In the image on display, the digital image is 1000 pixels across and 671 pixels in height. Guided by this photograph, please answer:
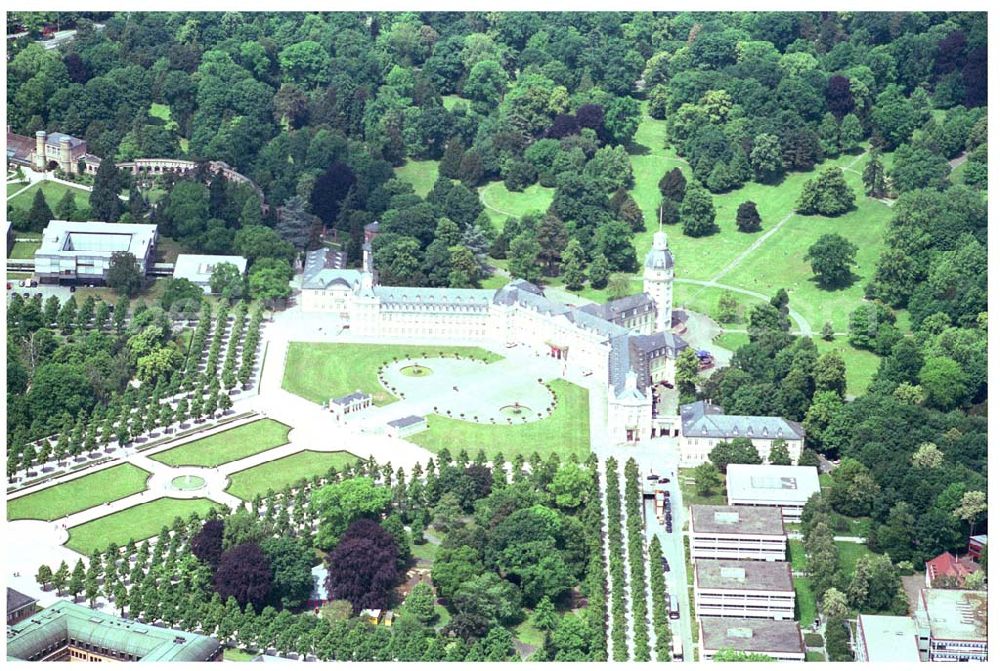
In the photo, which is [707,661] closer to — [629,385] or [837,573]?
[837,573]

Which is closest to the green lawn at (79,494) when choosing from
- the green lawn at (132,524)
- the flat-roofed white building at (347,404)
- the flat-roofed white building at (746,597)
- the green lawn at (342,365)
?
the green lawn at (132,524)

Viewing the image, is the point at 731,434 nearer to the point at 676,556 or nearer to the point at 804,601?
the point at 676,556

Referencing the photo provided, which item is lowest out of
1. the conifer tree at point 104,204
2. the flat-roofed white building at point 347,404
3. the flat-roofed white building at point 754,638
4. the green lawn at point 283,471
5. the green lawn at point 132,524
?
the flat-roofed white building at point 754,638

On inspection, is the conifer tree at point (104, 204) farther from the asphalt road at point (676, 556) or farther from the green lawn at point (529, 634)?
the green lawn at point (529, 634)

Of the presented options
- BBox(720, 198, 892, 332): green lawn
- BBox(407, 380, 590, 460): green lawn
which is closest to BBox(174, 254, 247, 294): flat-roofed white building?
BBox(407, 380, 590, 460): green lawn

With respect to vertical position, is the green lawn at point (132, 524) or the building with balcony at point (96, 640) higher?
the green lawn at point (132, 524)
